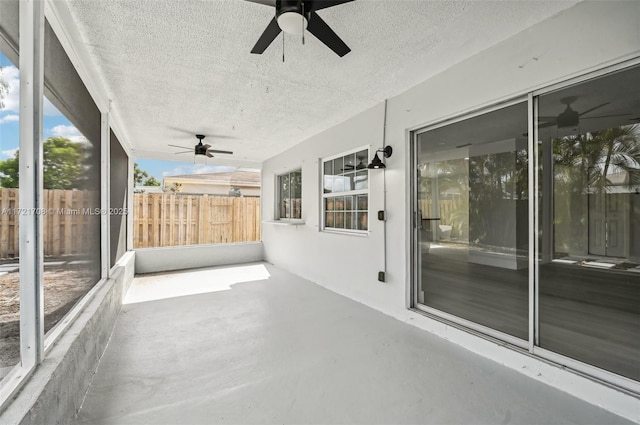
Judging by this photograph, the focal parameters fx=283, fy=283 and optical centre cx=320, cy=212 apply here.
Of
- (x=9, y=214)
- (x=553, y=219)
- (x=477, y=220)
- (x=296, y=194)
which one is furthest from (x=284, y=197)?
(x=9, y=214)

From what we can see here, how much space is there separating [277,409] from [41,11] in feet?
8.55

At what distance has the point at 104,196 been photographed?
3.13m

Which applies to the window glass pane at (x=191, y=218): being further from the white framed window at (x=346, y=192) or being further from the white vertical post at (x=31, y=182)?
the white vertical post at (x=31, y=182)

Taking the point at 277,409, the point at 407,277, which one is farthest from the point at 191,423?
the point at 407,277

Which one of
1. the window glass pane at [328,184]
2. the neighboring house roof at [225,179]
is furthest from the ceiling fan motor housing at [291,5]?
the neighboring house roof at [225,179]

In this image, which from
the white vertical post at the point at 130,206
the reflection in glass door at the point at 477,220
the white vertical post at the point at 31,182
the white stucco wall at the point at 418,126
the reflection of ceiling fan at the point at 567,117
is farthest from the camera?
the white vertical post at the point at 130,206

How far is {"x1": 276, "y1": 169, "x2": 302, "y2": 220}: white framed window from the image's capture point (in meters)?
5.78

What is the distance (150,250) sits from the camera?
19.0 feet

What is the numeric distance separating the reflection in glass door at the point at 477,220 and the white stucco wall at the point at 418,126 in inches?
8.6

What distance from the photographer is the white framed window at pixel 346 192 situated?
3.98 meters

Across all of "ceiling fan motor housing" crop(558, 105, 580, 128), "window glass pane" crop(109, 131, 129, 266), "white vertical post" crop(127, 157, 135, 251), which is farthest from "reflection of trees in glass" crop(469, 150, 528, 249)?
"white vertical post" crop(127, 157, 135, 251)

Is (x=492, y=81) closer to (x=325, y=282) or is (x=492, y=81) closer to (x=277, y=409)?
(x=277, y=409)

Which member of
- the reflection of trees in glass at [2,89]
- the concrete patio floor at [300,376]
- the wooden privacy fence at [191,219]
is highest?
the reflection of trees in glass at [2,89]

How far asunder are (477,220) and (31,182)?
4.84m
